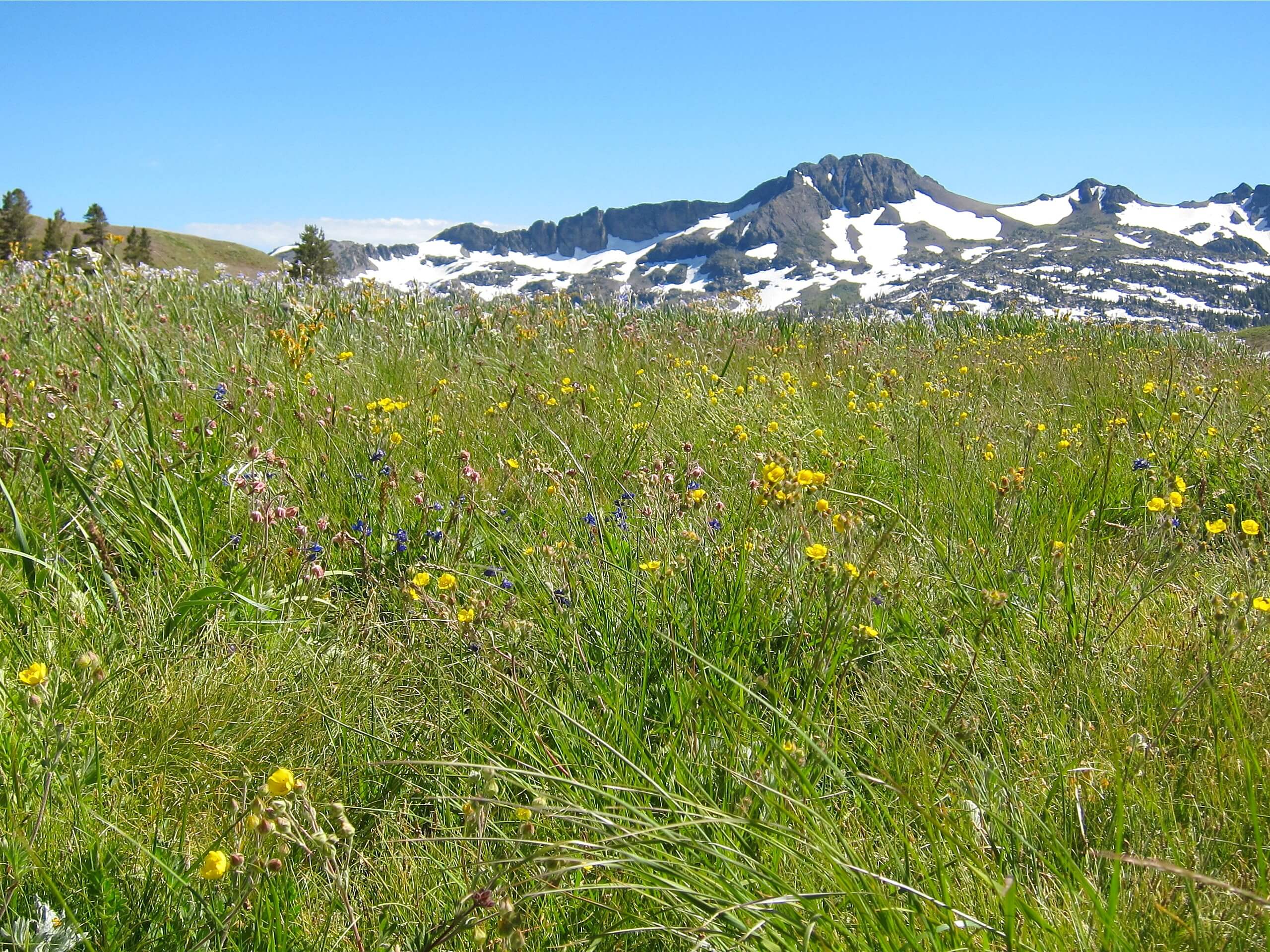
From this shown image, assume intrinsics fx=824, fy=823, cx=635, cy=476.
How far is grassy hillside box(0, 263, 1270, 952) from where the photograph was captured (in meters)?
1.33

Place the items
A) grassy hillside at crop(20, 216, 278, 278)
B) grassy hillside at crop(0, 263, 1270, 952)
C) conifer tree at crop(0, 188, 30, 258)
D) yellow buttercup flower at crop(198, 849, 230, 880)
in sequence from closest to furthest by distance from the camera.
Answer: yellow buttercup flower at crop(198, 849, 230, 880) < grassy hillside at crop(0, 263, 1270, 952) < conifer tree at crop(0, 188, 30, 258) < grassy hillside at crop(20, 216, 278, 278)

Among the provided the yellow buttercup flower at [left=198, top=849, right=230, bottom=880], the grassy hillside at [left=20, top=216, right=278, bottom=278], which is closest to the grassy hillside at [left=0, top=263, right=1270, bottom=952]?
the yellow buttercup flower at [left=198, top=849, right=230, bottom=880]

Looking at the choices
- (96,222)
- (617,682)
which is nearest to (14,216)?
(96,222)

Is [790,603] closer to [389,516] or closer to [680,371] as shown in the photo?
[389,516]

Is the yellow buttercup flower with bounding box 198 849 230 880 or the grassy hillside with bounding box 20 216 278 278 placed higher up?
the grassy hillside with bounding box 20 216 278 278

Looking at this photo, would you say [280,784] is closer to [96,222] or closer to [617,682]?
[617,682]

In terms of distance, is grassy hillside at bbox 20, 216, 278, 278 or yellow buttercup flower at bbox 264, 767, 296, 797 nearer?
yellow buttercup flower at bbox 264, 767, 296, 797

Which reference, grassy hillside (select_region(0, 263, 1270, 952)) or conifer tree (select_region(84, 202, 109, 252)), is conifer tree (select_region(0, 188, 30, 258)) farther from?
grassy hillside (select_region(0, 263, 1270, 952))

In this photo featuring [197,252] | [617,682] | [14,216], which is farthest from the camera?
[197,252]

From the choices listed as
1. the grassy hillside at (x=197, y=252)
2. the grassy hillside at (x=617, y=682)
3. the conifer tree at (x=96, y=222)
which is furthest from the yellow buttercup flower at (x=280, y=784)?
the grassy hillside at (x=197, y=252)

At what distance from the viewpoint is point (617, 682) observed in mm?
1768

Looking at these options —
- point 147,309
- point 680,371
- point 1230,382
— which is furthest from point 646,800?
point 147,309

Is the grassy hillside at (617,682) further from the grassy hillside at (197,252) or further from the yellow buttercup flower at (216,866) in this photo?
the grassy hillside at (197,252)

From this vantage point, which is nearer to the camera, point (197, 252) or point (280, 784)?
point (280, 784)
